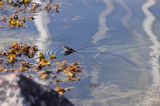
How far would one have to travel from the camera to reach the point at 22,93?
3.28m

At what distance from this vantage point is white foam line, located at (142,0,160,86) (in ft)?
18.7

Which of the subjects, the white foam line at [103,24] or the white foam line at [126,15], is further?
the white foam line at [126,15]

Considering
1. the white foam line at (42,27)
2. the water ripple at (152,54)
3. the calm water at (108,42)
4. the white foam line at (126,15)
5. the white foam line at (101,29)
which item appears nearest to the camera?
the water ripple at (152,54)

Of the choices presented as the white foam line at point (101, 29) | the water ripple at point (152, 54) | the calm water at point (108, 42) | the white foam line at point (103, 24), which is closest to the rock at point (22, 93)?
the calm water at point (108, 42)

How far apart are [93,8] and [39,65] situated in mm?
2624

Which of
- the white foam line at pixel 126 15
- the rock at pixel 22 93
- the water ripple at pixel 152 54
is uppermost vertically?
the white foam line at pixel 126 15

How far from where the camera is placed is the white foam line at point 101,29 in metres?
5.67

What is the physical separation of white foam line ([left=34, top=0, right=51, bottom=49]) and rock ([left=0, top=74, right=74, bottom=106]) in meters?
3.00

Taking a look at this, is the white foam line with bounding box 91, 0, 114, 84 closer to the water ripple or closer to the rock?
the water ripple

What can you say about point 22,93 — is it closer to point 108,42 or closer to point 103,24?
point 108,42

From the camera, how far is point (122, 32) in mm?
7086

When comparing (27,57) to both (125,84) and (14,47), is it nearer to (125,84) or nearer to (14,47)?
(14,47)

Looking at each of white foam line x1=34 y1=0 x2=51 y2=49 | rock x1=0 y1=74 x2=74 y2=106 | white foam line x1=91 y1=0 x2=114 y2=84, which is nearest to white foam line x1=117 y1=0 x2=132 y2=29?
white foam line x1=91 y1=0 x2=114 y2=84

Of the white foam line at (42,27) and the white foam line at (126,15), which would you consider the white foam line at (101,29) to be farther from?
the white foam line at (42,27)
